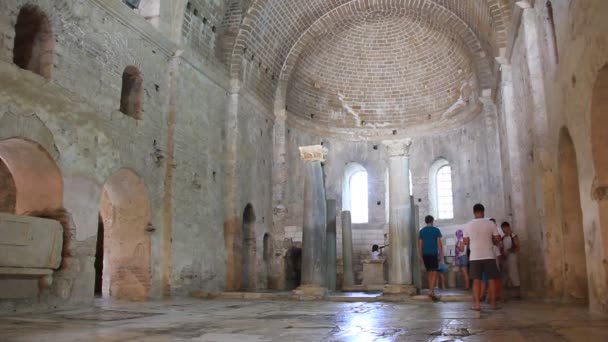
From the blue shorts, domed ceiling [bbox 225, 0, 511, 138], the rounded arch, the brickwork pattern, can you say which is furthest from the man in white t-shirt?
domed ceiling [bbox 225, 0, 511, 138]

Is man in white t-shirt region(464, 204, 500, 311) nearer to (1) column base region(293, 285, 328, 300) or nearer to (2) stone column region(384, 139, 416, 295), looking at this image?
(2) stone column region(384, 139, 416, 295)

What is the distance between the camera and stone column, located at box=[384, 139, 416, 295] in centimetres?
1291

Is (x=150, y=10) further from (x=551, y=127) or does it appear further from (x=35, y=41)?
(x=551, y=127)

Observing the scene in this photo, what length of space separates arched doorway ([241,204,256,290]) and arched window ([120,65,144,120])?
6.04m

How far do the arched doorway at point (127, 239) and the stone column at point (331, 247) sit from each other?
5.25 metres

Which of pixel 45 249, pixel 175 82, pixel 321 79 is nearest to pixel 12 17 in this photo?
pixel 45 249

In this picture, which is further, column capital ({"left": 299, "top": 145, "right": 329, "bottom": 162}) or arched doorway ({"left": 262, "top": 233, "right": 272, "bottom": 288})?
arched doorway ({"left": 262, "top": 233, "right": 272, "bottom": 288})

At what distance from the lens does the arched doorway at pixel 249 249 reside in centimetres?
1816

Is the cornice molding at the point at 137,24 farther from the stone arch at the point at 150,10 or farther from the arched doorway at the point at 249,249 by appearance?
the arched doorway at the point at 249,249

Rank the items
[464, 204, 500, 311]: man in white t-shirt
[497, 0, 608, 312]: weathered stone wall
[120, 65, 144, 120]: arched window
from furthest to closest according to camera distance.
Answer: [120, 65, 144, 120]: arched window < [464, 204, 500, 311]: man in white t-shirt < [497, 0, 608, 312]: weathered stone wall

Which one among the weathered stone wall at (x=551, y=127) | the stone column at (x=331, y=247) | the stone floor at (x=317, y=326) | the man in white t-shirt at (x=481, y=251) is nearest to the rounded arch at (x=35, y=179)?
the stone floor at (x=317, y=326)

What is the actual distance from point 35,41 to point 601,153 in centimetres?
1003

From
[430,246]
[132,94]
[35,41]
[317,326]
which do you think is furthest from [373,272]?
[35,41]

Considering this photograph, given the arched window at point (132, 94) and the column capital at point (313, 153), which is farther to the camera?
the column capital at point (313, 153)
